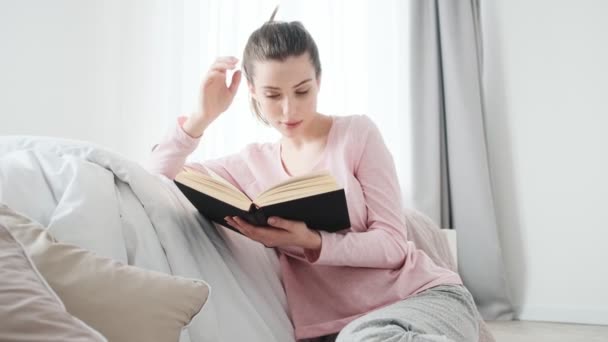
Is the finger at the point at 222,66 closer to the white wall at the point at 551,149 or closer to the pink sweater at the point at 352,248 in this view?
the pink sweater at the point at 352,248

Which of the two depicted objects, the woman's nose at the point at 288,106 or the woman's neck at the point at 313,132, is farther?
the woman's neck at the point at 313,132

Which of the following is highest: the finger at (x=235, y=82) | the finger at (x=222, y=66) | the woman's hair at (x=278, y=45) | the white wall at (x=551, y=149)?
the woman's hair at (x=278, y=45)

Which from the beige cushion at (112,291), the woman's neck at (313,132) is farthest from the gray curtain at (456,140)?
the beige cushion at (112,291)

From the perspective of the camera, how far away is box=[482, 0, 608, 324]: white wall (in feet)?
9.95

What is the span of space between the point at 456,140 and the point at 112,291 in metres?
2.84

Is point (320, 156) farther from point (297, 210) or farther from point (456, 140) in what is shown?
point (456, 140)

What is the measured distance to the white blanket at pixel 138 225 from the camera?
97cm

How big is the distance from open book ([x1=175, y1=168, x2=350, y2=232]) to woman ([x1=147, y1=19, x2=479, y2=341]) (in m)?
0.03

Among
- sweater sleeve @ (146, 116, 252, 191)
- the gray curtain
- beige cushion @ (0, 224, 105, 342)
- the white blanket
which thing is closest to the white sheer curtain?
the gray curtain

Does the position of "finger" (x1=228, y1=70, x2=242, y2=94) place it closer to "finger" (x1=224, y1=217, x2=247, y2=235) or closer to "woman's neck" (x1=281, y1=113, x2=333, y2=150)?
"woman's neck" (x1=281, y1=113, x2=333, y2=150)

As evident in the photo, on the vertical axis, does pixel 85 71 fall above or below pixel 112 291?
above

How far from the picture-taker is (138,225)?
107 cm

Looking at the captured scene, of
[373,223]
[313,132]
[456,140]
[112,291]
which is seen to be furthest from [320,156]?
[456,140]

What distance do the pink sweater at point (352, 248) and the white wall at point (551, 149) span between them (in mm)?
2042
